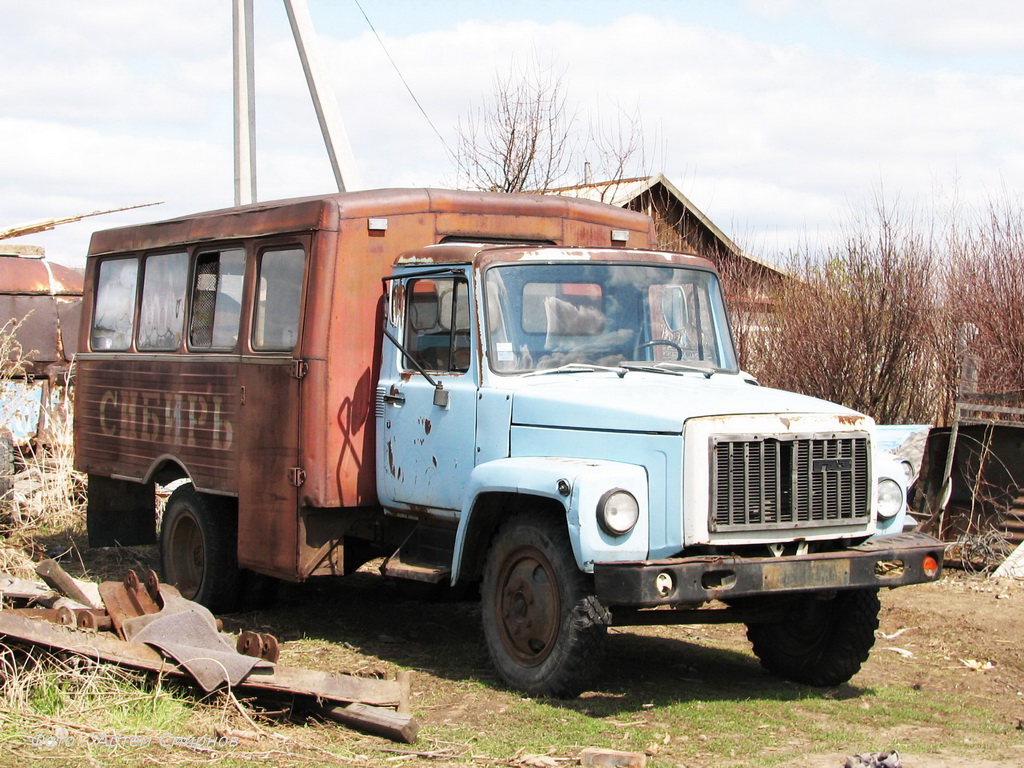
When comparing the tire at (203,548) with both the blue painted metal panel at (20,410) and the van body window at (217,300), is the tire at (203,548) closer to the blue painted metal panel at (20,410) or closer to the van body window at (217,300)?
the van body window at (217,300)

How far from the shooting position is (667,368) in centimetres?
727

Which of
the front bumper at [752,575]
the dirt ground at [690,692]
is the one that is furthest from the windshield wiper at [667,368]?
the dirt ground at [690,692]

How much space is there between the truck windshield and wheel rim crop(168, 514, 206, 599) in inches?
135

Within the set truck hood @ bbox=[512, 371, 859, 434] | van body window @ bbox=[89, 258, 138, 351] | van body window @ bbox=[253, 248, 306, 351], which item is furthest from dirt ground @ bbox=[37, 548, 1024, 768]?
van body window @ bbox=[89, 258, 138, 351]

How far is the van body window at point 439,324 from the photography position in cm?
730

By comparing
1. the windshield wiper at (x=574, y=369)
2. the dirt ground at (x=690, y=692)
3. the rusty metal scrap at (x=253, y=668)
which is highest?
the windshield wiper at (x=574, y=369)

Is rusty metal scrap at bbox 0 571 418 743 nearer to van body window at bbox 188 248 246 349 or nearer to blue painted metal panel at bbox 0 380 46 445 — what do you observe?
van body window at bbox 188 248 246 349

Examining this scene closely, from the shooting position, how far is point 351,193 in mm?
8055

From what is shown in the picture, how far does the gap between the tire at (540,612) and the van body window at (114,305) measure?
15.3 ft

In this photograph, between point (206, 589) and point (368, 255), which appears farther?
point (206, 589)

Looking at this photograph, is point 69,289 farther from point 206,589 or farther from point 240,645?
point 240,645

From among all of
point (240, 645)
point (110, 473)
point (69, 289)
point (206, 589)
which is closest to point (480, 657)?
point (240, 645)

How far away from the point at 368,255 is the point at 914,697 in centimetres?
406

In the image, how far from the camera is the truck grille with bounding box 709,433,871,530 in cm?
617
